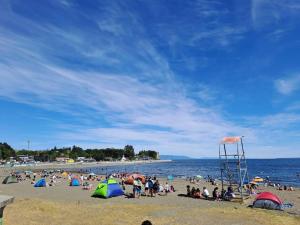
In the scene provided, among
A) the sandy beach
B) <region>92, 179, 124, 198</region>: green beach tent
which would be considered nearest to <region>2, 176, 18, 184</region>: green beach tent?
<region>92, 179, 124, 198</region>: green beach tent

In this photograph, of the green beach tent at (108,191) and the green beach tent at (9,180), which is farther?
the green beach tent at (9,180)

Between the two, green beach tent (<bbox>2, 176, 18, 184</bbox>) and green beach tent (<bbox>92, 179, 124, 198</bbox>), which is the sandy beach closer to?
green beach tent (<bbox>92, 179, 124, 198</bbox>)

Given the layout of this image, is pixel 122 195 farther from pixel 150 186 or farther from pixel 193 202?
pixel 193 202

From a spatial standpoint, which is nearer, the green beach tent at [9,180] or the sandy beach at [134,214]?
the sandy beach at [134,214]

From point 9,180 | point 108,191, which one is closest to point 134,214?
point 108,191

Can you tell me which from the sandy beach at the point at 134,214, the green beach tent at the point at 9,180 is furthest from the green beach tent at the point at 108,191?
the green beach tent at the point at 9,180

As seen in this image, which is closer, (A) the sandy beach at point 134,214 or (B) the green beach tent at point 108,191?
(A) the sandy beach at point 134,214

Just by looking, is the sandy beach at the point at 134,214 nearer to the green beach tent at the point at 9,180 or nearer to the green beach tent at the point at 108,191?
the green beach tent at the point at 108,191

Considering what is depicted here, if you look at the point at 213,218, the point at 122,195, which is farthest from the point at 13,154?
the point at 213,218

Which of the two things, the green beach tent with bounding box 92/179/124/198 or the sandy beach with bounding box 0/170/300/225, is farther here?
the green beach tent with bounding box 92/179/124/198

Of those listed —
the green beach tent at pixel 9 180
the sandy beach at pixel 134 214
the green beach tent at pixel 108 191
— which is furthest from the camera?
the green beach tent at pixel 9 180

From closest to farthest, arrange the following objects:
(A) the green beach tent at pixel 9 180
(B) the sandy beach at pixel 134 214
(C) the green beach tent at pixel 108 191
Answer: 1. (B) the sandy beach at pixel 134 214
2. (C) the green beach tent at pixel 108 191
3. (A) the green beach tent at pixel 9 180

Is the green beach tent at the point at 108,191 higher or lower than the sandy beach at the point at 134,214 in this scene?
higher

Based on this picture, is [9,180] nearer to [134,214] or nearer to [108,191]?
[108,191]
